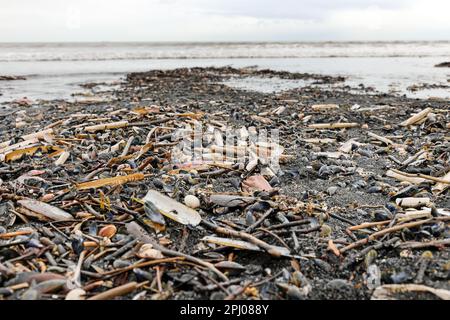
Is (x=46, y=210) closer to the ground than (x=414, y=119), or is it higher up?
closer to the ground

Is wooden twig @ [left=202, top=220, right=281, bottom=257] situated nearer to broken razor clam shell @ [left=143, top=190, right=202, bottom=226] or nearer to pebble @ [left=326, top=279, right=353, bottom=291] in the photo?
broken razor clam shell @ [left=143, top=190, right=202, bottom=226]

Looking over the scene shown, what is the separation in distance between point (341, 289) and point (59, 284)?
201cm

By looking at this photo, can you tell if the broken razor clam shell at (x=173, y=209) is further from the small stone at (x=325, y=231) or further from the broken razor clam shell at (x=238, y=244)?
the small stone at (x=325, y=231)

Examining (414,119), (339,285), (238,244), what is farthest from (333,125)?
(339,285)

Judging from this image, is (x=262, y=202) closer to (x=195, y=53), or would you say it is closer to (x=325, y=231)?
(x=325, y=231)

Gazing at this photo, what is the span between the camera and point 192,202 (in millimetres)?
4121

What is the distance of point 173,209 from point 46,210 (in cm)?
130

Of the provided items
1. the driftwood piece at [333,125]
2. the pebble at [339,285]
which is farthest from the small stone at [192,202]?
the driftwood piece at [333,125]

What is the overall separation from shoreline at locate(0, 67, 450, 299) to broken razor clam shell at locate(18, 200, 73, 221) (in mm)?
73
